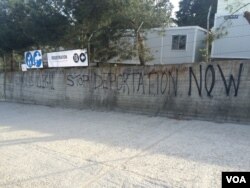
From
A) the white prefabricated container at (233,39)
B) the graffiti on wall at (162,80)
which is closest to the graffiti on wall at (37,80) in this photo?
the graffiti on wall at (162,80)

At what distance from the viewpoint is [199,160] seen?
178 inches

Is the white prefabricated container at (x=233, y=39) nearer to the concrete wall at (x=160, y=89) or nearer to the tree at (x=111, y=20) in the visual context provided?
the tree at (x=111, y=20)

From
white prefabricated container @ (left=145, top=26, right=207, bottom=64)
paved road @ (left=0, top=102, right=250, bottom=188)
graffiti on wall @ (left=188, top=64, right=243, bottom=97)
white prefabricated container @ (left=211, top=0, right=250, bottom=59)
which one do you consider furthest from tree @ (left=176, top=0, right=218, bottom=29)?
paved road @ (left=0, top=102, right=250, bottom=188)

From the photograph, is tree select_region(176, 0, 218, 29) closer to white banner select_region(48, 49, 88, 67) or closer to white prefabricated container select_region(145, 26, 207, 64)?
white prefabricated container select_region(145, 26, 207, 64)

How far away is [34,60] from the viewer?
46.2 ft

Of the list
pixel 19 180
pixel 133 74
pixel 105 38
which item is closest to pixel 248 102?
pixel 133 74

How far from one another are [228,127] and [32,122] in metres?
6.01

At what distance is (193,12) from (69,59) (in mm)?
25999

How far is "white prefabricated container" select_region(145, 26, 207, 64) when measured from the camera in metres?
19.5

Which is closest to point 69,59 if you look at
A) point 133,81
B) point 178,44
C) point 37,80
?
point 37,80

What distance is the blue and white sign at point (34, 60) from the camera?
1381 centimetres

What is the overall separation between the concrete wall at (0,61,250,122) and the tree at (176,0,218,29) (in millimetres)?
23218

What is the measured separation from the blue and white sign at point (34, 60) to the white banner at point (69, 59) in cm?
104

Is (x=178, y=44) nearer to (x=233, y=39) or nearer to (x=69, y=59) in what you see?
(x=233, y=39)
